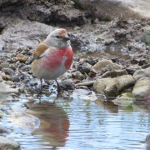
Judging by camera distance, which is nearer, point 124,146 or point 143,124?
point 124,146

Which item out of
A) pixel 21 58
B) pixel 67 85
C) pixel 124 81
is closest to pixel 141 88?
pixel 124 81

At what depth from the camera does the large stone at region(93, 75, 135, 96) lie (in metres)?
9.56

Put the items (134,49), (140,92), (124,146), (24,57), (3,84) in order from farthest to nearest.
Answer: (134,49) → (24,57) → (3,84) → (140,92) → (124,146)

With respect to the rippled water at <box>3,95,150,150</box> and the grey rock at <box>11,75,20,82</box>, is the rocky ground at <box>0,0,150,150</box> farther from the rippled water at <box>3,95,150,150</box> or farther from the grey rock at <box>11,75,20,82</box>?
the rippled water at <box>3,95,150,150</box>

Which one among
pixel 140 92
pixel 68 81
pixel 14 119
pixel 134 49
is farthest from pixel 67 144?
pixel 134 49

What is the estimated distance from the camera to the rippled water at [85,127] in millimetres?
6621

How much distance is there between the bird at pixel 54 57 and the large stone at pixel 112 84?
2.24 feet

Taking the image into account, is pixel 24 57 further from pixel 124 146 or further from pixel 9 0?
pixel 124 146

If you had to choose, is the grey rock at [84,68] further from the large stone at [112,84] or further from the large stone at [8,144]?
the large stone at [8,144]

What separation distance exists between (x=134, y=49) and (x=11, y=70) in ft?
11.6

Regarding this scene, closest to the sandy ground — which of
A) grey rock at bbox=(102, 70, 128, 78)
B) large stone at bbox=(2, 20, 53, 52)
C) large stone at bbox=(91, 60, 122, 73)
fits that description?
large stone at bbox=(2, 20, 53, 52)

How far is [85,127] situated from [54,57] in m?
2.13

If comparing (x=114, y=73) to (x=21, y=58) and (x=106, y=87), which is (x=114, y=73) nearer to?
(x=106, y=87)

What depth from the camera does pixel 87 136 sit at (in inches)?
274
